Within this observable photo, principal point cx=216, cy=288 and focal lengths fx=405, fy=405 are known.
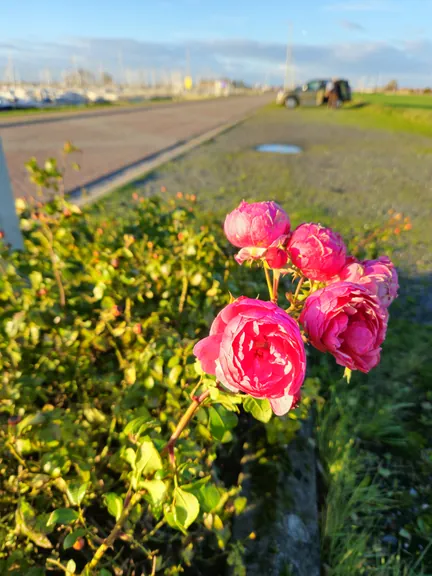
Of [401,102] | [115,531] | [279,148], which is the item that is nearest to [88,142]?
[279,148]

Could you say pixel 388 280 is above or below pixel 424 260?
above

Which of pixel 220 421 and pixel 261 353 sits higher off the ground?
pixel 261 353

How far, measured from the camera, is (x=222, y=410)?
1060mm

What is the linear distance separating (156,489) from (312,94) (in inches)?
1246

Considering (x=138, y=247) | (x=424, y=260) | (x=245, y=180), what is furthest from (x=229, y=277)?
(x=245, y=180)

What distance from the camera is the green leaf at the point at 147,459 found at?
984mm

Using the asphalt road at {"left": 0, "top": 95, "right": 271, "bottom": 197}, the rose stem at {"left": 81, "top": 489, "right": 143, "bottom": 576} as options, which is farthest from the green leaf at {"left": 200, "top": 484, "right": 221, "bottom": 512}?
the asphalt road at {"left": 0, "top": 95, "right": 271, "bottom": 197}

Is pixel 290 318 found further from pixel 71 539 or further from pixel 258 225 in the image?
pixel 71 539

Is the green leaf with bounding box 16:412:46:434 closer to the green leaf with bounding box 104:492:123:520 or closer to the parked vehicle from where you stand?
the green leaf with bounding box 104:492:123:520

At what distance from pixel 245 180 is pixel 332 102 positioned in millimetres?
24002

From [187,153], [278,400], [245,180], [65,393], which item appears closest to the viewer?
[278,400]

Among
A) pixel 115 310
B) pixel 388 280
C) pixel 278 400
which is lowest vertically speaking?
pixel 115 310

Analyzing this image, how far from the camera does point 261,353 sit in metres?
0.73

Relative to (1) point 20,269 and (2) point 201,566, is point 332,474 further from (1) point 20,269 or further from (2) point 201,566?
(1) point 20,269
